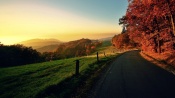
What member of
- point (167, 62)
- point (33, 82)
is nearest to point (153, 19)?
point (167, 62)

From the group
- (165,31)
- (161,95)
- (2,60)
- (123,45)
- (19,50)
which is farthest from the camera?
(123,45)

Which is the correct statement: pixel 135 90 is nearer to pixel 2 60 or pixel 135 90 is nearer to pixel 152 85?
pixel 152 85

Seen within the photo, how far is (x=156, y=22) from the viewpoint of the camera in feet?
105

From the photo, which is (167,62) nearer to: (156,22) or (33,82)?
(156,22)

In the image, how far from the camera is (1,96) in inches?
455

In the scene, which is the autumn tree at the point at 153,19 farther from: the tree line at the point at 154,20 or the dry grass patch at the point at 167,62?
the dry grass patch at the point at 167,62

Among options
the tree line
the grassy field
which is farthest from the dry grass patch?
the grassy field

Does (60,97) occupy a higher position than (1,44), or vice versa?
(1,44)

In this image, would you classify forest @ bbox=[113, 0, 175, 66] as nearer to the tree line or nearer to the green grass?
the tree line

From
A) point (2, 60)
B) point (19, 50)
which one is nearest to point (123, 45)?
point (19, 50)

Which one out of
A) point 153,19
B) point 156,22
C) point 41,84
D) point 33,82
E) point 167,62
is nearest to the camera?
point 41,84

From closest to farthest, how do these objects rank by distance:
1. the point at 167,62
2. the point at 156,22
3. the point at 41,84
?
the point at 41,84 → the point at 167,62 → the point at 156,22

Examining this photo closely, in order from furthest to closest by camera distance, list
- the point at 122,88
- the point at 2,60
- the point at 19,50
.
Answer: the point at 19,50 → the point at 2,60 → the point at 122,88

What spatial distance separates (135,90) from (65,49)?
159 metres
